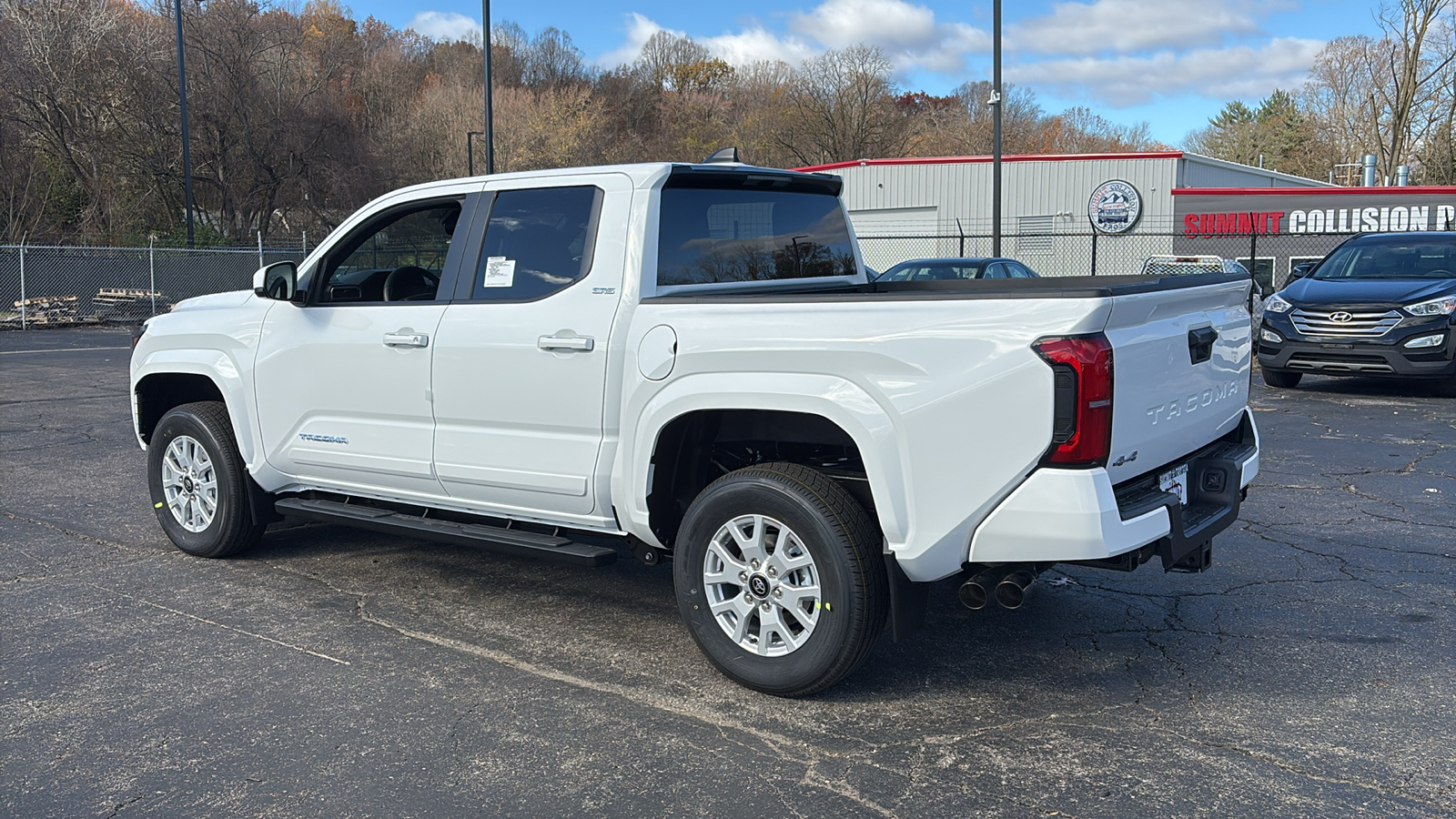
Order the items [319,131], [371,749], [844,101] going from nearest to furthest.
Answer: [371,749] < [319,131] < [844,101]

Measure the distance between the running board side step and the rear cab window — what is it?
110 centimetres

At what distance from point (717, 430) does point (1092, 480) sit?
152 cm

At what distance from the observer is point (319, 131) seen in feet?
136

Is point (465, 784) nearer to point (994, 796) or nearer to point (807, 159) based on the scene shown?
point (994, 796)

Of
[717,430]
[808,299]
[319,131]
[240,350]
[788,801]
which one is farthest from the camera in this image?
[319,131]

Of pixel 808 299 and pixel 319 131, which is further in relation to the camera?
pixel 319 131

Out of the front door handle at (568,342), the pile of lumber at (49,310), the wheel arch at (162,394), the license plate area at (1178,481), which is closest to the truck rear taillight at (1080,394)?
the license plate area at (1178,481)

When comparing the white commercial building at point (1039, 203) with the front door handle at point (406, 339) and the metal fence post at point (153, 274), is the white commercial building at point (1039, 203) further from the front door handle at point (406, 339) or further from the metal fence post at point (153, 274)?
the front door handle at point (406, 339)

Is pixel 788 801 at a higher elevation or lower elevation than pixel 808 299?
lower

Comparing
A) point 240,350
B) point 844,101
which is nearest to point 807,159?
point 844,101

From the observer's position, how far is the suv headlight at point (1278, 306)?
12477 mm

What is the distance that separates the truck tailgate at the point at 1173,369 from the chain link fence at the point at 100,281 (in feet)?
80.9

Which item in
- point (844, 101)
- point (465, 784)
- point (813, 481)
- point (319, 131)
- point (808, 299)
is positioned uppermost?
point (844, 101)

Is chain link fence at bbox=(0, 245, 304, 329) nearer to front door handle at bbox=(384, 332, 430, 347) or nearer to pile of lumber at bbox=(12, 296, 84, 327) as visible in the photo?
pile of lumber at bbox=(12, 296, 84, 327)
